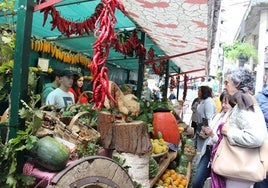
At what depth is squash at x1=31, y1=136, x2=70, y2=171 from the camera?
6.08 ft

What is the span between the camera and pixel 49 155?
1.85 m

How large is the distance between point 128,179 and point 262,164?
161 cm

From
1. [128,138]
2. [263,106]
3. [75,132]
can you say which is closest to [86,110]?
[128,138]

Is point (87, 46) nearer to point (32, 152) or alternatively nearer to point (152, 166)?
point (152, 166)

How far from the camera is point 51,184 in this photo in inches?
66.9

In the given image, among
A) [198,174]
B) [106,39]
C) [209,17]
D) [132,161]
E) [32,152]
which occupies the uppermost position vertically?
[209,17]

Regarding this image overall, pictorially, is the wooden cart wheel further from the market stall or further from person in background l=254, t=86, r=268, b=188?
person in background l=254, t=86, r=268, b=188

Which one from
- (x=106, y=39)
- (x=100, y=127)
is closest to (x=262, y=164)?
(x=100, y=127)

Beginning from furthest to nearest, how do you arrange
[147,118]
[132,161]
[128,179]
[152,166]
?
[147,118] < [152,166] < [132,161] < [128,179]

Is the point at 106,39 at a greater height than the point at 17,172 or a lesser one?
greater

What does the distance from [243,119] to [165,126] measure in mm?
1831

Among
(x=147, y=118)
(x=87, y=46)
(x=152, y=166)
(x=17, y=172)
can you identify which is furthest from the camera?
(x=87, y=46)

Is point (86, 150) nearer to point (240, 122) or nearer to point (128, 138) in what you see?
point (128, 138)

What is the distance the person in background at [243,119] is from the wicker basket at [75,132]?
1.31 m
